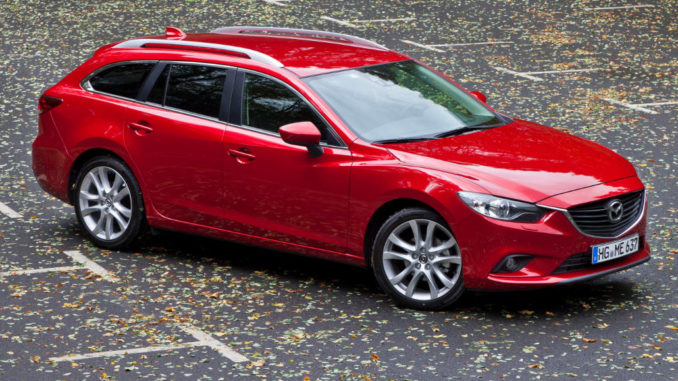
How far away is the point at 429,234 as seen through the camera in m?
7.25

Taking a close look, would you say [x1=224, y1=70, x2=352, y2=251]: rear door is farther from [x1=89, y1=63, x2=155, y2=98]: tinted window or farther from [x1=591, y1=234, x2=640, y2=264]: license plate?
[x1=591, y1=234, x2=640, y2=264]: license plate

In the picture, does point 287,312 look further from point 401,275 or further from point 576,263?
point 576,263

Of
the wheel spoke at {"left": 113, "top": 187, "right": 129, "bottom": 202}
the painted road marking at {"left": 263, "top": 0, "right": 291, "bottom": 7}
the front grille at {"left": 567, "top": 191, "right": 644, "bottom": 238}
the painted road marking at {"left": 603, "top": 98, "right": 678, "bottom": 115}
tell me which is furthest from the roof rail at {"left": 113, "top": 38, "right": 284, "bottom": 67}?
the painted road marking at {"left": 263, "top": 0, "right": 291, "bottom": 7}

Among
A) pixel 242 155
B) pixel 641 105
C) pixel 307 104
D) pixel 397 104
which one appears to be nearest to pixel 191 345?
pixel 242 155

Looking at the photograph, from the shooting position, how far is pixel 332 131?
25.2 ft

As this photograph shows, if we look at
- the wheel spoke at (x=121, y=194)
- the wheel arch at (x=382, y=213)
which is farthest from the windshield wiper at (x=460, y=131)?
the wheel spoke at (x=121, y=194)

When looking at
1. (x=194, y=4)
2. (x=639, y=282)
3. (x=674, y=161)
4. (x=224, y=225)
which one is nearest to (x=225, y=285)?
(x=224, y=225)

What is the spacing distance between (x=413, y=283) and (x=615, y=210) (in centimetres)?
143

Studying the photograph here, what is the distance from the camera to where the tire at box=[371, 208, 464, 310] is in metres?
7.23

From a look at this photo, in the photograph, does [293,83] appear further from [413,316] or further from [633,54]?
[633,54]

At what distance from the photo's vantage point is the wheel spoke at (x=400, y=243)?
7.34m

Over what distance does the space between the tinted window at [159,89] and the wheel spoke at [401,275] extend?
8.21 ft

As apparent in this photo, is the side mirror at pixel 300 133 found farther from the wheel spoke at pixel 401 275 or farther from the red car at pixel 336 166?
the wheel spoke at pixel 401 275

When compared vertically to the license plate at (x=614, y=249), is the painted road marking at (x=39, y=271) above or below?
below
